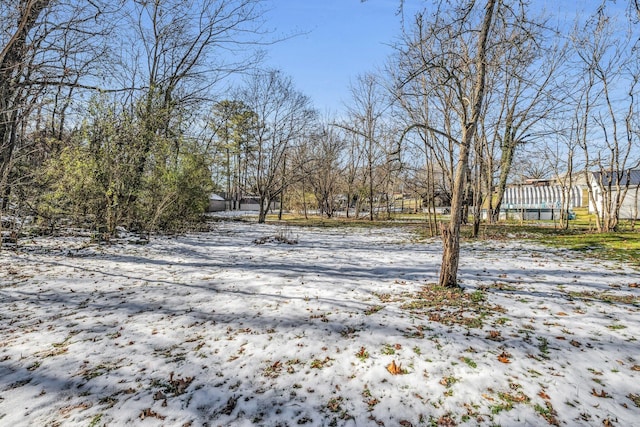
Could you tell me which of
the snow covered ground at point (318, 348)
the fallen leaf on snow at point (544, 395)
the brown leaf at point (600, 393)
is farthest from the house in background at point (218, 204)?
the brown leaf at point (600, 393)

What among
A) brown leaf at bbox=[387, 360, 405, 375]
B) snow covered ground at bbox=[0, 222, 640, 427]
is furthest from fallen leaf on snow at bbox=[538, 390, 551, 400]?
brown leaf at bbox=[387, 360, 405, 375]

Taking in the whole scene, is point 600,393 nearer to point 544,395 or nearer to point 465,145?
point 544,395

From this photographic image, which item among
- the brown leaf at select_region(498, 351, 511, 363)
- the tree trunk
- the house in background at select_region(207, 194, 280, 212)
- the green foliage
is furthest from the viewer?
the house in background at select_region(207, 194, 280, 212)

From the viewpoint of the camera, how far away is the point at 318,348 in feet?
10.9

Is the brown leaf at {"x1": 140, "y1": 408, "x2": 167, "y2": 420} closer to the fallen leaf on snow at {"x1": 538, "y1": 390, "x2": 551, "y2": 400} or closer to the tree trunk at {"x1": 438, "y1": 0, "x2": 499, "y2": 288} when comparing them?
the fallen leaf on snow at {"x1": 538, "y1": 390, "x2": 551, "y2": 400}

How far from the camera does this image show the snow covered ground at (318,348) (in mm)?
2395

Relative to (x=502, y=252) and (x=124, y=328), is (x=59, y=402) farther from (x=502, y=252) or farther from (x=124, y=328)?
(x=502, y=252)

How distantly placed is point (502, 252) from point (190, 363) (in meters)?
8.56

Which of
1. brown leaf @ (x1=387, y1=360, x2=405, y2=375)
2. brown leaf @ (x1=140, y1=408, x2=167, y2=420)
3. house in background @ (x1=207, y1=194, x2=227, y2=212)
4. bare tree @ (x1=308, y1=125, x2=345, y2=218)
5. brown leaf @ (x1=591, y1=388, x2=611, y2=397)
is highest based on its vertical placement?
bare tree @ (x1=308, y1=125, x2=345, y2=218)

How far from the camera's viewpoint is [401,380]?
2719 mm

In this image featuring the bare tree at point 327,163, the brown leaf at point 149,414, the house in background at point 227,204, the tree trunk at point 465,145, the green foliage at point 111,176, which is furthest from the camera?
the house in background at point 227,204

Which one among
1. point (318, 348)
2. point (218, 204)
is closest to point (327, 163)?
point (218, 204)

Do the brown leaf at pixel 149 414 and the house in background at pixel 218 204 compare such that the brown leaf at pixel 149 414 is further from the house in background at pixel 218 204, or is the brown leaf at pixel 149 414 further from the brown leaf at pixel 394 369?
the house in background at pixel 218 204

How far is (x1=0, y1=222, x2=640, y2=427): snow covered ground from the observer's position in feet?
7.86
